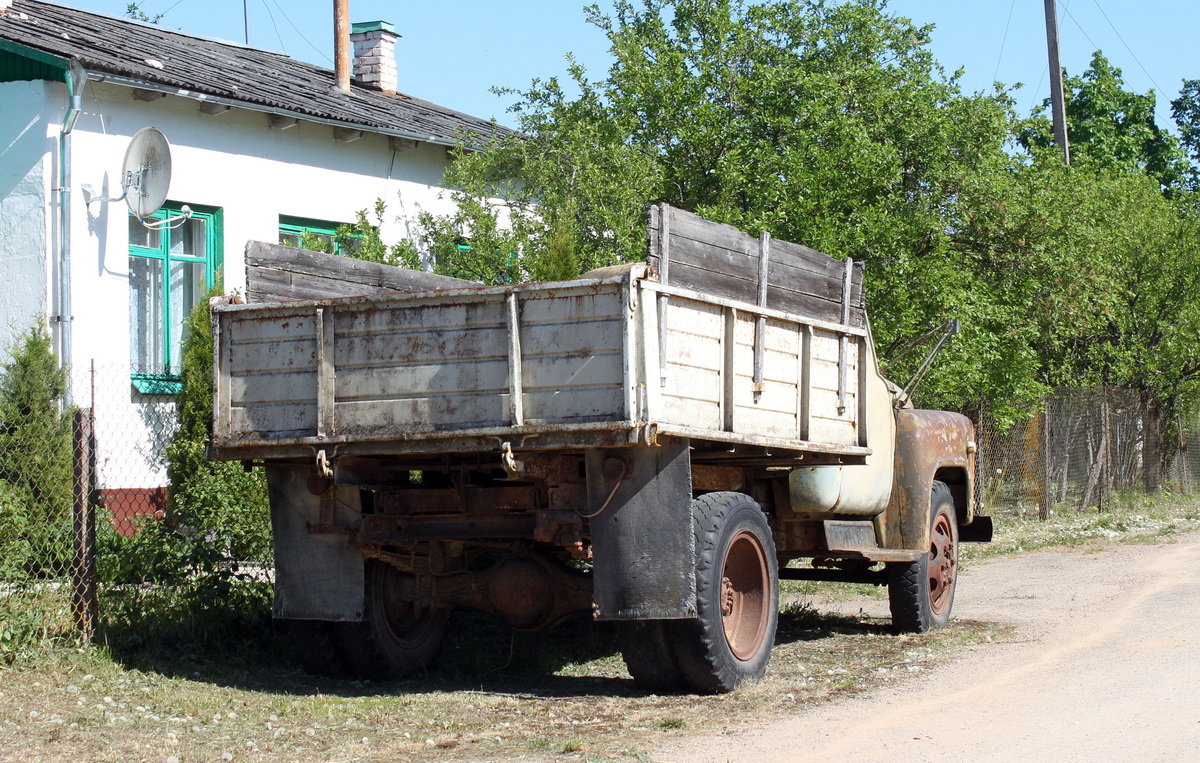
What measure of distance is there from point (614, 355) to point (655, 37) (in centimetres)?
1181

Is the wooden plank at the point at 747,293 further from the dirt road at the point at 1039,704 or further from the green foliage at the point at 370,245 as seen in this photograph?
the green foliage at the point at 370,245

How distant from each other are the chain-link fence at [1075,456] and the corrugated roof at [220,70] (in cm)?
903

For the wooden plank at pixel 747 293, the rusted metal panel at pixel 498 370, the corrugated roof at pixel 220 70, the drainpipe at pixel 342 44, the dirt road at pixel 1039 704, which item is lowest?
the dirt road at pixel 1039 704

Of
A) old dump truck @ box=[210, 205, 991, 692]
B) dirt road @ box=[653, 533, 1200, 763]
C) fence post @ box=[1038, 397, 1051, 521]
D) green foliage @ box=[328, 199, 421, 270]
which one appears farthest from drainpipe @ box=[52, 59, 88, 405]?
fence post @ box=[1038, 397, 1051, 521]

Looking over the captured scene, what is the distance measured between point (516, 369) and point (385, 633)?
7.19 ft

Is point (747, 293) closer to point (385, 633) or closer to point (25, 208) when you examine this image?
point (385, 633)

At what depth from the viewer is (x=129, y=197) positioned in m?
12.8

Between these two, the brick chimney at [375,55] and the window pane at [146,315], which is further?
A: the brick chimney at [375,55]

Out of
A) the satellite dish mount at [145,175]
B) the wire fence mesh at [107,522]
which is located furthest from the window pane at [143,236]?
the wire fence mesh at [107,522]

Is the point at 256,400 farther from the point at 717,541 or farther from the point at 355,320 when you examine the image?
the point at 717,541

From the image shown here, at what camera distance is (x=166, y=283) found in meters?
13.9

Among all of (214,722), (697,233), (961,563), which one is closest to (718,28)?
(961,563)

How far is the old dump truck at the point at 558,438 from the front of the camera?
6.58m

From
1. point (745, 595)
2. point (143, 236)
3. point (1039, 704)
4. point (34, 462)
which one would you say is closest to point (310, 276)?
point (745, 595)
